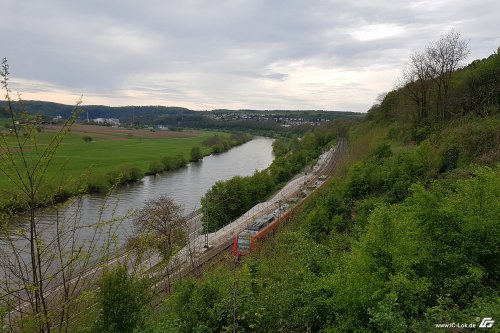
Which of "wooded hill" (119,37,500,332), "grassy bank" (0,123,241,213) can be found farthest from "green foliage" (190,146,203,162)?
"wooded hill" (119,37,500,332)

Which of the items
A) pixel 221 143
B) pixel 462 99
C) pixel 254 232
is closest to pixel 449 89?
pixel 462 99

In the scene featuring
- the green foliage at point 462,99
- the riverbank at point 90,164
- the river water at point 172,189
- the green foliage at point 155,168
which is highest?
the green foliage at point 462,99

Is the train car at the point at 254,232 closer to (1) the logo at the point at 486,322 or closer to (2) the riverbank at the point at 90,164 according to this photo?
(2) the riverbank at the point at 90,164

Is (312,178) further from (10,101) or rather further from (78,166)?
(10,101)

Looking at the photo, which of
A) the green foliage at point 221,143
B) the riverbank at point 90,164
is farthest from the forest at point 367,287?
the green foliage at point 221,143

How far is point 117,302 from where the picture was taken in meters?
7.02

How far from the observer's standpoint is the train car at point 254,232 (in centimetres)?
2283

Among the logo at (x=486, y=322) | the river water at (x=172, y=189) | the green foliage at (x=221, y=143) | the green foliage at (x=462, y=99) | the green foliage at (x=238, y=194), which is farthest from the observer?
the green foliage at (x=221, y=143)

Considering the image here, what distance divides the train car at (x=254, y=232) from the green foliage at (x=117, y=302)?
42.4ft

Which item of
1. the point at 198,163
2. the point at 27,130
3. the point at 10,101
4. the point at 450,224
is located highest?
the point at 10,101

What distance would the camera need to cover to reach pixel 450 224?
355 inches

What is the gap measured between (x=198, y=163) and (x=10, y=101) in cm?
7419

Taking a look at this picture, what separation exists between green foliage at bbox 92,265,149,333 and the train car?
12.9m

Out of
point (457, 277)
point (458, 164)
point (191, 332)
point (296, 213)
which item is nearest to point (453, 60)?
point (458, 164)
